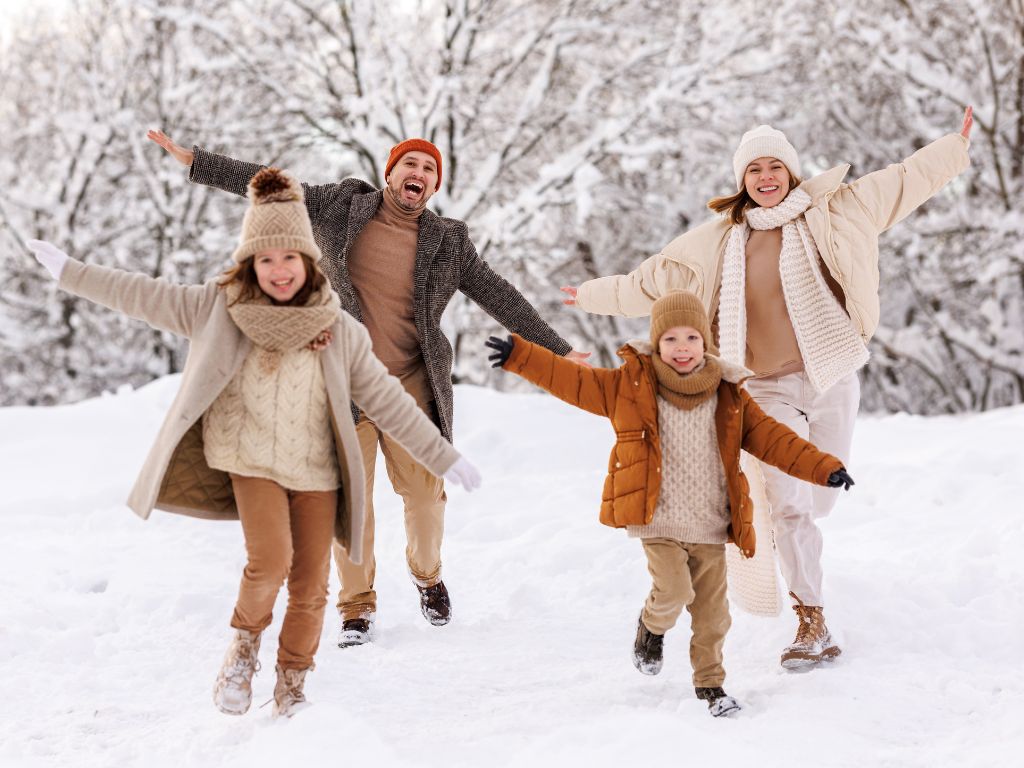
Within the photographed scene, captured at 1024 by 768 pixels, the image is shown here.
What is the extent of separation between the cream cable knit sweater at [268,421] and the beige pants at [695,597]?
3.79 ft

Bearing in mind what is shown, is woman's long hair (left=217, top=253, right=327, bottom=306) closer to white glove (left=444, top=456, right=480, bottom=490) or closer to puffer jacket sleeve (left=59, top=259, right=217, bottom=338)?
puffer jacket sleeve (left=59, top=259, right=217, bottom=338)

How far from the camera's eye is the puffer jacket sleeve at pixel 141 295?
9.36 ft

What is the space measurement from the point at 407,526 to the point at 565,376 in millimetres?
1328

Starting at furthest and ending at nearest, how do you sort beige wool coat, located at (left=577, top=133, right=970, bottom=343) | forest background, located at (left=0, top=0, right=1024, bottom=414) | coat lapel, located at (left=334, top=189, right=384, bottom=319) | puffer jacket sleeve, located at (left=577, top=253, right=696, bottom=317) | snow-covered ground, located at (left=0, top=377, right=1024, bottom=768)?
forest background, located at (left=0, top=0, right=1024, bottom=414) → puffer jacket sleeve, located at (left=577, top=253, right=696, bottom=317) → coat lapel, located at (left=334, top=189, right=384, bottom=319) → beige wool coat, located at (left=577, top=133, right=970, bottom=343) → snow-covered ground, located at (left=0, top=377, right=1024, bottom=768)

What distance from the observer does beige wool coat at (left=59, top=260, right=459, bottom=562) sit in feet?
9.37

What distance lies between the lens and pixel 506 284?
4.16 metres

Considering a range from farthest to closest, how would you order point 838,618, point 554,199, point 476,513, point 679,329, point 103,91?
point 103,91
point 554,199
point 476,513
point 838,618
point 679,329

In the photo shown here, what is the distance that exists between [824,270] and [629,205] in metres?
9.67

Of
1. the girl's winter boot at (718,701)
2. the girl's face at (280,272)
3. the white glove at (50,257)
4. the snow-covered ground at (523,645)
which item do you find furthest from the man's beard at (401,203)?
the girl's winter boot at (718,701)

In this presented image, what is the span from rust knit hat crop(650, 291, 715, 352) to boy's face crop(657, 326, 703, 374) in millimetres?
19

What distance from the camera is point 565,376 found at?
3221 mm

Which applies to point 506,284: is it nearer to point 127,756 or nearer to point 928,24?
point 127,756

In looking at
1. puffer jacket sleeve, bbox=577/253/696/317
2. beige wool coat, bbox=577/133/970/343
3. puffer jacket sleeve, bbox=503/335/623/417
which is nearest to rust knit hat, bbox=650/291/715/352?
puffer jacket sleeve, bbox=503/335/623/417

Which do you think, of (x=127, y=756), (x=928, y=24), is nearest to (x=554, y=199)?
(x=928, y=24)
